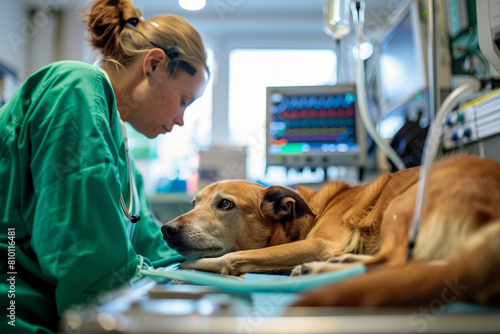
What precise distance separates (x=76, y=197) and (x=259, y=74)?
3601mm

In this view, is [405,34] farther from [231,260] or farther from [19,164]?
[19,164]

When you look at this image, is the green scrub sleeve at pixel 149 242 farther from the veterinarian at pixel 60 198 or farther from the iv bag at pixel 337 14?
the iv bag at pixel 337 14

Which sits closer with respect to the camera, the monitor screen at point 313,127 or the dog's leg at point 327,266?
the dog's leg at point 327,266

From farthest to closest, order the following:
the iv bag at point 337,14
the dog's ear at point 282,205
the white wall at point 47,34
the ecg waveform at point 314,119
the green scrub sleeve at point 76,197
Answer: the white wall at point 47,34 < the ecg waveform at point 314,119 < the iv bag at point 337,14 < the dog's ear at point 282,205 < the green scrub sleeve at point 76,197

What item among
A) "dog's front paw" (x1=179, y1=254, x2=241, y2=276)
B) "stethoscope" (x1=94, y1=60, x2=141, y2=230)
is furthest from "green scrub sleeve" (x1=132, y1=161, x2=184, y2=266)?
"dog's front paw" (x1=179, y1=254, x2=241, y2=276)

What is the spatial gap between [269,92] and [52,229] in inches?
73.5

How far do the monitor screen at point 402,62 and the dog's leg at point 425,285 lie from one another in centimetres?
180

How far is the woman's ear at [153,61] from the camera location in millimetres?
1329

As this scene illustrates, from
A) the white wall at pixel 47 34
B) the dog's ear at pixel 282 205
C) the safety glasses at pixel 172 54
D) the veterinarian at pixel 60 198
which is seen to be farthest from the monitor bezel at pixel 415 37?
the white wall at pixel 47 34

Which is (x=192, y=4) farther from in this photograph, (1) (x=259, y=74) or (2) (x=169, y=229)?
(2) (x=169, y=229)

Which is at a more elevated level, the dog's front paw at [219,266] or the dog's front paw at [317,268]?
the dog's front paw at [317,268]

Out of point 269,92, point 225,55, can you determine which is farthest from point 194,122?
point 269,92

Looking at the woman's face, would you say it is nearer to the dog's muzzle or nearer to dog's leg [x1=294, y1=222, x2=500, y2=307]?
the dog's muzzle

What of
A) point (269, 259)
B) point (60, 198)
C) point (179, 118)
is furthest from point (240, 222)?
point (60, 198)
